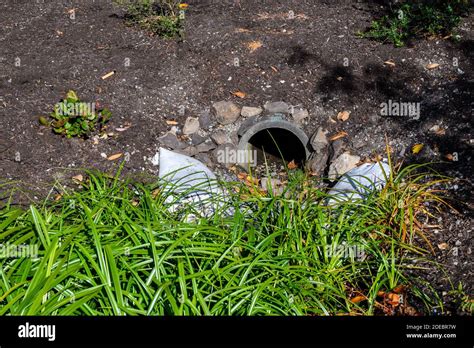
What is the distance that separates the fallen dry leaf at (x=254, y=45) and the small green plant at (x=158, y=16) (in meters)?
0.76

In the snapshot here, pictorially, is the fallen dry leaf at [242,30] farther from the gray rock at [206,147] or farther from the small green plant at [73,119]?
the small green plant at [73,119]

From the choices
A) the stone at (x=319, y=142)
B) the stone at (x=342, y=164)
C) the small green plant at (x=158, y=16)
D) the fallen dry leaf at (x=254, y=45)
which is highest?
the small green plant at (x=158, y=16)

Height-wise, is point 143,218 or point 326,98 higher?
point 326,98

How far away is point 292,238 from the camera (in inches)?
151

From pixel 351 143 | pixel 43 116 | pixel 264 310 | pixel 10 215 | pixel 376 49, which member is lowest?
pixel 264 310

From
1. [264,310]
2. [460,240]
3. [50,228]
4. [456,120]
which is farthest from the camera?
[456,120]

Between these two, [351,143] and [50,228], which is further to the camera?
[351,143]

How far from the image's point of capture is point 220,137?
566 cm

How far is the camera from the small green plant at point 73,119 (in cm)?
539

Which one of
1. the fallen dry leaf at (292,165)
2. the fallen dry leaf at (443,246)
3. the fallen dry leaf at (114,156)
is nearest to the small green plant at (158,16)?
the fallen dry leaf at (114,156)

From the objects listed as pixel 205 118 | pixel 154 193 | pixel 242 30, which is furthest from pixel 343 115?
pixel 154 193
